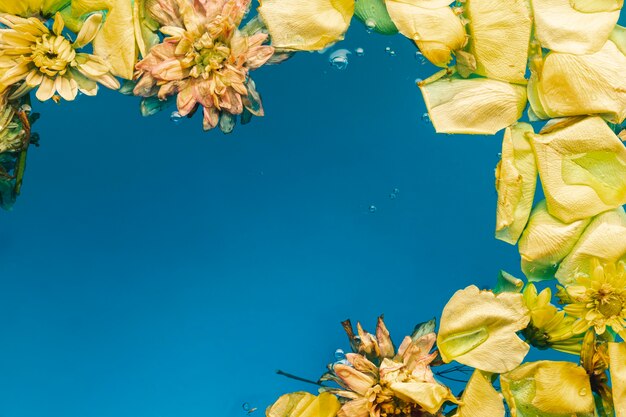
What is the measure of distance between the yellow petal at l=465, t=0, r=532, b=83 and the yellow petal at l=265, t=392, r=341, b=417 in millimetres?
233

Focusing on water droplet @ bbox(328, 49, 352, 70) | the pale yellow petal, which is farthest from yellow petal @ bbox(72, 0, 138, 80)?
water droplet @ bbox(328, 49, 352, 70)

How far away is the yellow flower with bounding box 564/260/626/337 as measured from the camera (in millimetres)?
404

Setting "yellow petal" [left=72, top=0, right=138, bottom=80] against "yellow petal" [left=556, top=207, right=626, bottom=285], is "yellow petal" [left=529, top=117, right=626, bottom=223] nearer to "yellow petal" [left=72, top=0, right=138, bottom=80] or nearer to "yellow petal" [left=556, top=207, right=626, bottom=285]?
"yellow petal" [left=556, top=207, right=626, bottom=285]

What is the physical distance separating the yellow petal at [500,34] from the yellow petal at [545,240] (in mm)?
92

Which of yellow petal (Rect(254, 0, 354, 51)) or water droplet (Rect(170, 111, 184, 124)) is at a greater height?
yellow petal (Rect(254, 0, 354, 51))

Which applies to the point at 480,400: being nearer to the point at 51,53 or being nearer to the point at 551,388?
the point at 551,388

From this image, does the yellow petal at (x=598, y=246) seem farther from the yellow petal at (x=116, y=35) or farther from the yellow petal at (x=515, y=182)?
the yellow petal at (x=116, y=35)

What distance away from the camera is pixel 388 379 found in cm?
41

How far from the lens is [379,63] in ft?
1.56

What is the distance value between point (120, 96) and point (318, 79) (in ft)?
0.47

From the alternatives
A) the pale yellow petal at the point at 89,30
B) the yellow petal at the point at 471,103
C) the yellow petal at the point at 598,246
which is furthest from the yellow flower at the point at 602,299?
the pale yellow petal at the point at 89,30

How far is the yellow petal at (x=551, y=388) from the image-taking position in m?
0.42

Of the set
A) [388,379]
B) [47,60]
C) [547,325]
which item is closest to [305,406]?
[388,379]

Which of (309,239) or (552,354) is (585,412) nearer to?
(552,354)
